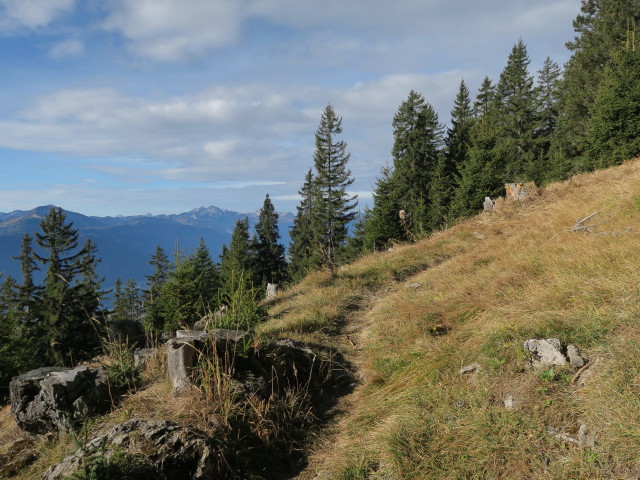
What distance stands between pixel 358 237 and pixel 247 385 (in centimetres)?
3490

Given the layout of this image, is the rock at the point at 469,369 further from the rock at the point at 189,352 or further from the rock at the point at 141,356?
the rock at the point at 141,356

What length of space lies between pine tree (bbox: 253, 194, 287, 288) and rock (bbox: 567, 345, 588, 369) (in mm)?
44491

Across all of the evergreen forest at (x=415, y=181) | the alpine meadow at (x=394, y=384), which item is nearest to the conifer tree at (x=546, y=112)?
the evergreen forest at (x=415, y=181)

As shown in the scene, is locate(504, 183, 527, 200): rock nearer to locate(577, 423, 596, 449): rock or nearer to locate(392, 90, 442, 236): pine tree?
locate(577, 423, 596, 449): rock

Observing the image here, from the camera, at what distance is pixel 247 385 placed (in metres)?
4.16

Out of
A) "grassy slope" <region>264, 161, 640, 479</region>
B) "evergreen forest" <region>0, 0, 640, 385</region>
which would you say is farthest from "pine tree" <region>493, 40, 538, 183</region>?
"grassy slope" <region>264, 161, 640, 479</region>

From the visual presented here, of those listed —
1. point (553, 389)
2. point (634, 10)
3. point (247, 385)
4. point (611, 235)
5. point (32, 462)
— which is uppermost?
point (634, 10)

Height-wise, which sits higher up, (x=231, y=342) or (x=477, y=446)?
(x=231, y=342)

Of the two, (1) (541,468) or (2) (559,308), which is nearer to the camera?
(1) (541,468)

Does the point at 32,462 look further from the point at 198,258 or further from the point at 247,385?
the point at 198,258

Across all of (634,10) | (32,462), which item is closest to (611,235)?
(32,462)

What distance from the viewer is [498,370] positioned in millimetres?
3400

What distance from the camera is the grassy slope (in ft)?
8.27

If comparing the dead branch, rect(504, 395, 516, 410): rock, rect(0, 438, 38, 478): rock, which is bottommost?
rect(0, 438, 38, 478): rock
